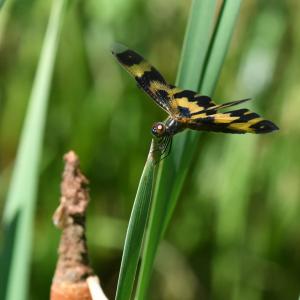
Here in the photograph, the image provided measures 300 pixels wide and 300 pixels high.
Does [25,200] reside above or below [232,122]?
below

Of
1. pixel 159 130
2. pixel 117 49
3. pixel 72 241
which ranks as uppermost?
pixel 117 49

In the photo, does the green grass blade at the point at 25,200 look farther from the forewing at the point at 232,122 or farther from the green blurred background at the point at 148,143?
the green blurred background at the point at 148,143

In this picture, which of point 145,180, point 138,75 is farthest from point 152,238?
point 138,75

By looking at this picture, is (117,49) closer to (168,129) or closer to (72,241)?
(168,129)

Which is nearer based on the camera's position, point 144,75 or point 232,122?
point 232,122

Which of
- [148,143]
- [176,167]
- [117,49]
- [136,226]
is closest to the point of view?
[136,226]

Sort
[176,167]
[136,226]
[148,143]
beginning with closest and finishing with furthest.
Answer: [136,226] → [176,167] → [148,143]

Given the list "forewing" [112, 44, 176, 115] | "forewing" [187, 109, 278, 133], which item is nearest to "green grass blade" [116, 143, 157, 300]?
"forewing" [187, 109, 278, 133]

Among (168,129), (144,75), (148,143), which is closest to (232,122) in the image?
(168,129)

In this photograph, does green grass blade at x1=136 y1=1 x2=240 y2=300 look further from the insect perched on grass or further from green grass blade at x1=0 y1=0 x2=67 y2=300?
green grass blade at x1=0 y1=0 x2=67 y2=300
